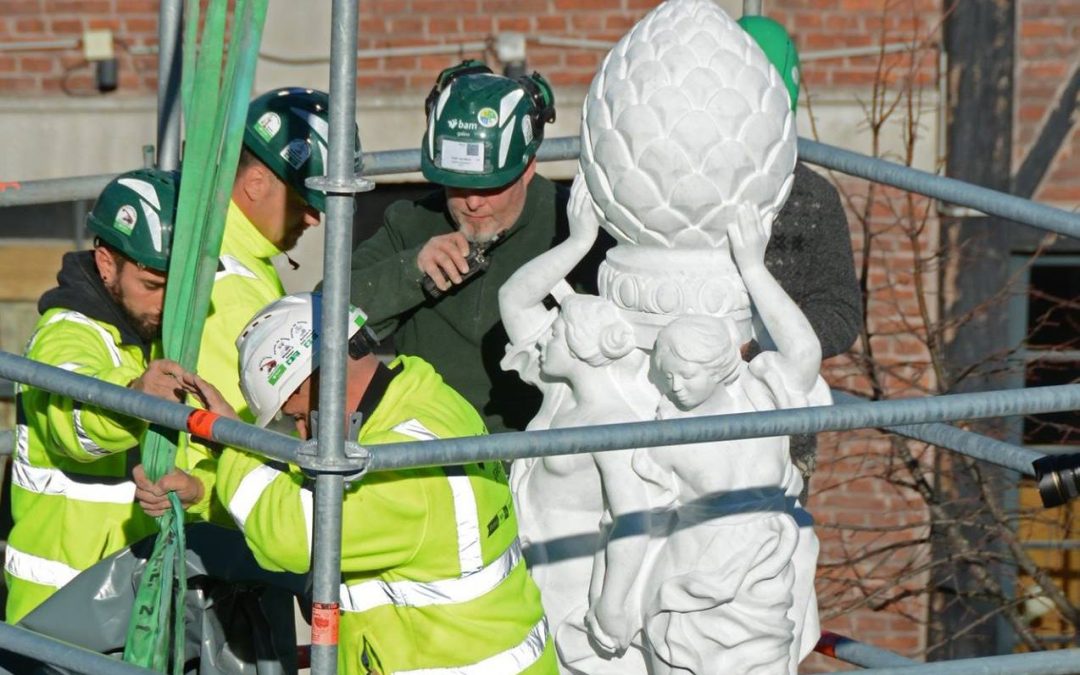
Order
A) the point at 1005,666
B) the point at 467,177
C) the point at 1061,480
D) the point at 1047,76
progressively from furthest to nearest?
1. the point at 1047,76
2. the point at 467,177
3. the point at 1061,480
4. the point at 1005,666

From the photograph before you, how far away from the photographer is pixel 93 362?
418 cm

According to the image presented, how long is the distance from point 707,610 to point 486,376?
992mm

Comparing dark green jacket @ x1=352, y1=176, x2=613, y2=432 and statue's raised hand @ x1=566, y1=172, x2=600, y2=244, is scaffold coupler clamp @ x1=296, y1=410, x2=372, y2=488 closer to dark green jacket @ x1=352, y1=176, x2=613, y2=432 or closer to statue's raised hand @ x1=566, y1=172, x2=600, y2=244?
statue's raised hand @ x1=566, y1=172, x2=600, y2=244

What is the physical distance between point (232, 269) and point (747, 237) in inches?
46.6

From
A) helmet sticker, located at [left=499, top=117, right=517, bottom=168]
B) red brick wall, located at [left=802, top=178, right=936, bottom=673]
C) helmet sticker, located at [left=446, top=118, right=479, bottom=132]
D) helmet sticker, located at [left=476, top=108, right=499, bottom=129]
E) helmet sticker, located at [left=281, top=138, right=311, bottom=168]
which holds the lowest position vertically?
red brick wall, located at [left=802, top=178, right=936, bottom=673]

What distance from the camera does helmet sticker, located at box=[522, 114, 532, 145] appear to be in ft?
14.9

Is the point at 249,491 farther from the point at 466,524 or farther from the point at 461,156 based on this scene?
the point at 461,156

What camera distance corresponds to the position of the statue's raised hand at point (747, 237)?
408cm

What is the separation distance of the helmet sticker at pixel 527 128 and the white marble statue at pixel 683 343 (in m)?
0.36

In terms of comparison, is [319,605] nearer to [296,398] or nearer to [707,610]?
[296,398]

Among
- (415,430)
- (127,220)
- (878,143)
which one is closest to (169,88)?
(127,220)

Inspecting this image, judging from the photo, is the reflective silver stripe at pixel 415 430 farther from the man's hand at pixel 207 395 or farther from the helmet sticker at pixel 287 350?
the man's hand at pixel 207 395

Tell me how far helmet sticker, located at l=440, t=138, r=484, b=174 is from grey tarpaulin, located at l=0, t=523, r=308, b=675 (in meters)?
0.97

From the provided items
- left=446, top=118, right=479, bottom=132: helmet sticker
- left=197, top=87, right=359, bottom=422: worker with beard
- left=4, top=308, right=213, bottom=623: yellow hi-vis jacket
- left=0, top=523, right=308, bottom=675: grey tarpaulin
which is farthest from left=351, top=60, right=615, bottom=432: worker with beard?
left=0, top=523, right=308, bottom=675: grey tarpaulin
